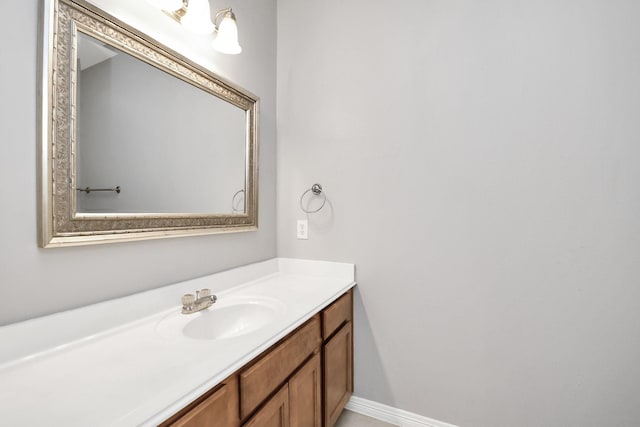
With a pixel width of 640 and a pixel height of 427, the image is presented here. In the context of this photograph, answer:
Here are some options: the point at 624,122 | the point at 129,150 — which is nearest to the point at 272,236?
the point at 129,150

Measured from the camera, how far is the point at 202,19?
3.70 feet

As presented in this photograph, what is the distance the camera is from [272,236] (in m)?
1.81

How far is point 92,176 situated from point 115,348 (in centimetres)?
56

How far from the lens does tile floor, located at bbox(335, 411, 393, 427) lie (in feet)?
5.01

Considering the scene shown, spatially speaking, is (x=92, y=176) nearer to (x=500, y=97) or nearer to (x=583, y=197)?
(x=500, y=97)

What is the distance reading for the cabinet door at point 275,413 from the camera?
84cm

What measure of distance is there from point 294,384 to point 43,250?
3.03ft

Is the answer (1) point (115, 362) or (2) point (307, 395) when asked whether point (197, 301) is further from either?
(2) point (307, 395)

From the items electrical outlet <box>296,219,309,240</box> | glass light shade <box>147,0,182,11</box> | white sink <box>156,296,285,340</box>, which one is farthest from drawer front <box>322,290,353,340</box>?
glass light shade <box>147,0,182,11</box>

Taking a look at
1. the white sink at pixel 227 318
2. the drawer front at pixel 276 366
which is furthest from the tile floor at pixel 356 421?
the white sink at pixel 227 318

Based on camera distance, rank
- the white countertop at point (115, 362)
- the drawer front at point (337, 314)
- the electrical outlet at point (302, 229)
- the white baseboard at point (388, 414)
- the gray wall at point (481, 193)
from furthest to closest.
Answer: the electrical outlet at point (302, 229) < the white baseboard at point (388, 414) < the drawer front at point (337, 314) < the gray wall at point (481, 193) < the white countertop at point (115, 362)

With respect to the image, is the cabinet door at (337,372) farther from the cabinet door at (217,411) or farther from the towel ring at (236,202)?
the towel ring at (236,202)

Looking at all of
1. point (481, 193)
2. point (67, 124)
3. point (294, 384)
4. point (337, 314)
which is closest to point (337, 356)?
point (337, 314)

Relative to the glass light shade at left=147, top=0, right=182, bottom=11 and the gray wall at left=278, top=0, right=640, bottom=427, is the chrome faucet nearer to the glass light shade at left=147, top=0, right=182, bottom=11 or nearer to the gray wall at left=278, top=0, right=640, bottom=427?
the gray wall at left=278, top=0, right=640, bottom=427
